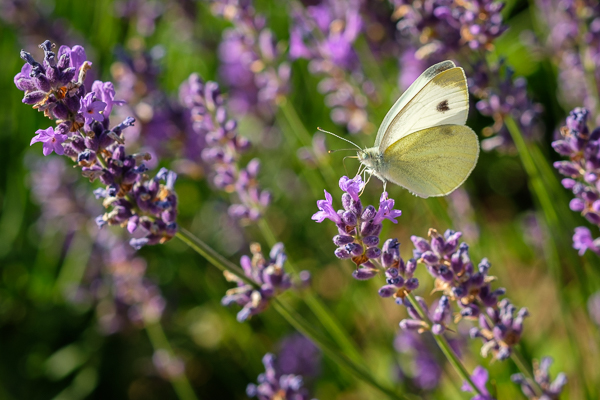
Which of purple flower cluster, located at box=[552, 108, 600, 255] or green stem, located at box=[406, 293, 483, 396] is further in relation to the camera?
purple flower cluster, located at box=[552, 108, 600, 255]

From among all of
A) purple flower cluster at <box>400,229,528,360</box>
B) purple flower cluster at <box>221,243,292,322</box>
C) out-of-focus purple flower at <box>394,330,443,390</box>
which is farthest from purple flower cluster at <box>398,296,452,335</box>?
out-of-focus purple flower at <box>394,330,443,390</box>

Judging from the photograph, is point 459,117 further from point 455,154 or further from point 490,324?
point 490,324

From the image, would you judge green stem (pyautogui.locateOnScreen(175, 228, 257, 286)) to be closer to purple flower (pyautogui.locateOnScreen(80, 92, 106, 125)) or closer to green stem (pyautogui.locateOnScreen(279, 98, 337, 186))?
purple flower (pyautogui.locateOnScreen(80, 92, 106, 125))

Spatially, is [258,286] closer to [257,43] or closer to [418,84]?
[418,84]

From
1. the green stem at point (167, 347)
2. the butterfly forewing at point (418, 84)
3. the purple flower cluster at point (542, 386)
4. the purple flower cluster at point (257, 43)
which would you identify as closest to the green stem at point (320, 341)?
the purple flower cluster at point (542, 386)

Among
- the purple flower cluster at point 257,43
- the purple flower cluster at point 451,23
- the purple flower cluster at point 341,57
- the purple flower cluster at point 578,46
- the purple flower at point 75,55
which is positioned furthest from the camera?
the purple flower cluster at point 341,57

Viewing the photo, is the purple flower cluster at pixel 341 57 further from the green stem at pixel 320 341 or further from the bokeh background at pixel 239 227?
the green stem at pixel 320 341

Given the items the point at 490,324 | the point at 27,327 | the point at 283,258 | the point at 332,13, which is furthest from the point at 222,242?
the point at 490,324
